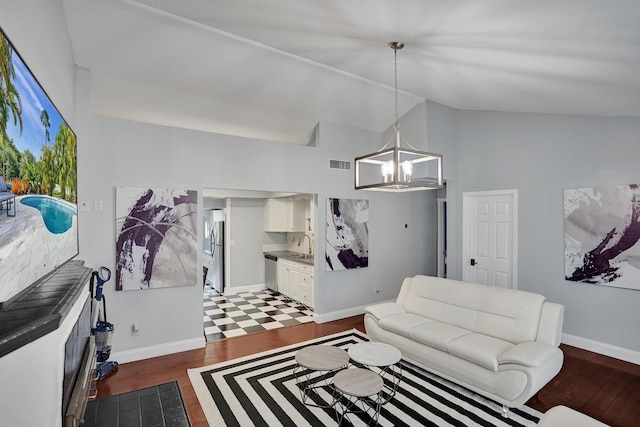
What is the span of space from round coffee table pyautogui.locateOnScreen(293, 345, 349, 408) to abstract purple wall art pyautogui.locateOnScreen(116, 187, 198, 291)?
1836 mm

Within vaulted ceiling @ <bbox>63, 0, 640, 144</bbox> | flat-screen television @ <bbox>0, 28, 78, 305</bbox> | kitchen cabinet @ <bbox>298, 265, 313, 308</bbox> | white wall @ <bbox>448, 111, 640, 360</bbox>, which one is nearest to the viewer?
flat-screen television @ <bbox>0, 28, 78, 305</bbox>

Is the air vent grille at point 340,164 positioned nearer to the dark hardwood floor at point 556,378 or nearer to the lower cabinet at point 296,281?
the lower cabinet at point 296,281

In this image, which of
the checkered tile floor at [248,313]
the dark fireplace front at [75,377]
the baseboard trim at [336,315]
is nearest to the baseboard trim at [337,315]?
the baseboard trim at [336,315]

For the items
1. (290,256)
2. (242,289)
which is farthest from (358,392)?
(242,289)

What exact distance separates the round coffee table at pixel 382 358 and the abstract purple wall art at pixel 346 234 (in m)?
2.08

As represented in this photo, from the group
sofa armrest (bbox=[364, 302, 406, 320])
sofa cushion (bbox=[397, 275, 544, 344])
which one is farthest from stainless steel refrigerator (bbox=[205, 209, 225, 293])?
sofa cushion (bbox=[397, 275, 544, 344])

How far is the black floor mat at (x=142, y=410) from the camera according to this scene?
93.0 inches

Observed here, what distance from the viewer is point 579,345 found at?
416cm

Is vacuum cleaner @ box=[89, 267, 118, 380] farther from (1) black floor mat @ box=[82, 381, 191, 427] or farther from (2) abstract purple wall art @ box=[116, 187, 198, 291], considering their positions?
(1) black floor mat @ box=[82, 381, 191, 427]

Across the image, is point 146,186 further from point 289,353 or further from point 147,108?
point 289,353

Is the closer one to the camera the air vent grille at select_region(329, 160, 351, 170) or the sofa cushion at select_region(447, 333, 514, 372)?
the sofa cushion at select_region(447, 333, 514, 372)

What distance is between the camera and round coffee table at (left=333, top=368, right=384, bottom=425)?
245 centimetres

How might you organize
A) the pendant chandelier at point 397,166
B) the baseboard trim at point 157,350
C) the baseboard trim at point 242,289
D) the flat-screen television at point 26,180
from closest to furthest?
the flat-screen television at point 26,180
the pendant chandelier at point 397,166
the baseboard trim at point 157,350
the baseboard trim at point 242,289

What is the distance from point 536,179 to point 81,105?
18.7ft
